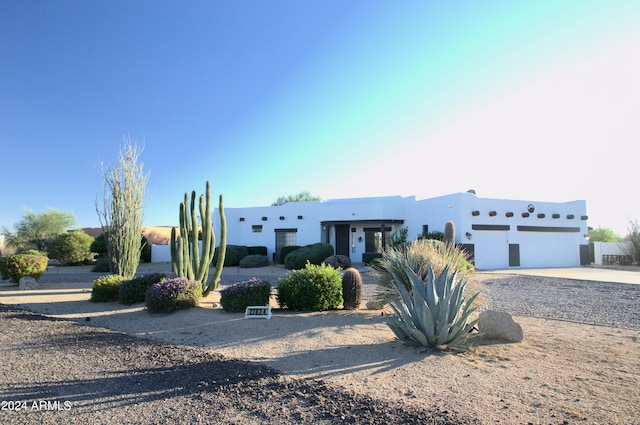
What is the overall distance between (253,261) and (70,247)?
1151cm

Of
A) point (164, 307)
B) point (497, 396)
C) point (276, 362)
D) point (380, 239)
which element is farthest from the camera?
point (380, 239)

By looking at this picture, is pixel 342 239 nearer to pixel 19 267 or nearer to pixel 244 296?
pixel 19 267

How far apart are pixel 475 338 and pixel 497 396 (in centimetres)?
233

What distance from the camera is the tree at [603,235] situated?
3278 centimetres

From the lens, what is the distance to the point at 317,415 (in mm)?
3045

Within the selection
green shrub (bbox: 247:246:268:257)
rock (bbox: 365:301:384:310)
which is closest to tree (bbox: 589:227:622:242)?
green shrub (bbox: 247:246:268:257)

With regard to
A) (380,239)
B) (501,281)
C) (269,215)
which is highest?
(269,215)

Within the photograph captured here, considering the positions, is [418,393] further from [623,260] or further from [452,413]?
[623,260]

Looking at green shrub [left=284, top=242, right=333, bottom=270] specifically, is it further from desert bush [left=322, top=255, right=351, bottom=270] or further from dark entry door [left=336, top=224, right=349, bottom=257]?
dark entry door [left=336, top=224, right=349, bottom=257]

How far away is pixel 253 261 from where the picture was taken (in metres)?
22.4

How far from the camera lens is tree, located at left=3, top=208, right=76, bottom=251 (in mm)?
33281

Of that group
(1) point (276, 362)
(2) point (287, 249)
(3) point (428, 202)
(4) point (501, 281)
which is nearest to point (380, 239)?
(3) point (428, 202)

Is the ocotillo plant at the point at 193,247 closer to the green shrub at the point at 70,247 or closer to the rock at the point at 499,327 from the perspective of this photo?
the rock at the point at 499,327

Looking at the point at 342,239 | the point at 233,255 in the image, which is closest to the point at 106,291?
the point at 233,255
